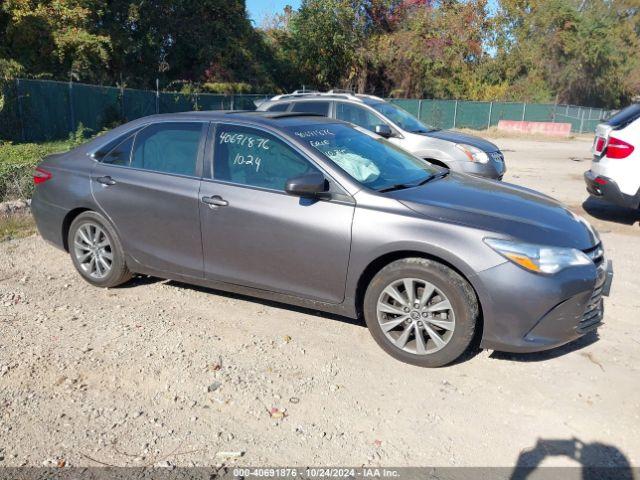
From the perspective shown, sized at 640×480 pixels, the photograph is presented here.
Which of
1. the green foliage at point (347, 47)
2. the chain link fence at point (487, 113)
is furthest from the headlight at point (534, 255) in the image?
the chain link fence at point (487, 113)

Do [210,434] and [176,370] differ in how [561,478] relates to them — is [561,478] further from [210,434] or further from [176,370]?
[176,370]

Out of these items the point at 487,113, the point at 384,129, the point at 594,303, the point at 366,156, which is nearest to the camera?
the point at 594,303

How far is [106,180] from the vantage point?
5.21 metres

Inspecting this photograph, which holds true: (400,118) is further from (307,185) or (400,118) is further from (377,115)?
(307,185)

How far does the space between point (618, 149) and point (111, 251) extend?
6450mm

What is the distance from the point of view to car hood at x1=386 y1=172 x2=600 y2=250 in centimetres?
392

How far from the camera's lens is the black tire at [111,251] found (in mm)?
5219

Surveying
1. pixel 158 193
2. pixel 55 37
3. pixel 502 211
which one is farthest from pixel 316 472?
pixel 55 37

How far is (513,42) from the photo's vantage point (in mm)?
42438

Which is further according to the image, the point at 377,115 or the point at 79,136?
the point at 79,136

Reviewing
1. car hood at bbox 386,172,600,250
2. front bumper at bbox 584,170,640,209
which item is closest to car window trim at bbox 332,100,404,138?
front bumper at bbox 584,170,640,209

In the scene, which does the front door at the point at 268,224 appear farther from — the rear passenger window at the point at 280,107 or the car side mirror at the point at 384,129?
the rear passenger window at the point at 280,107

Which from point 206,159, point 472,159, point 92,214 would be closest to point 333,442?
point 206,159

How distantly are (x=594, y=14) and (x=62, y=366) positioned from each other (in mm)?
49298
